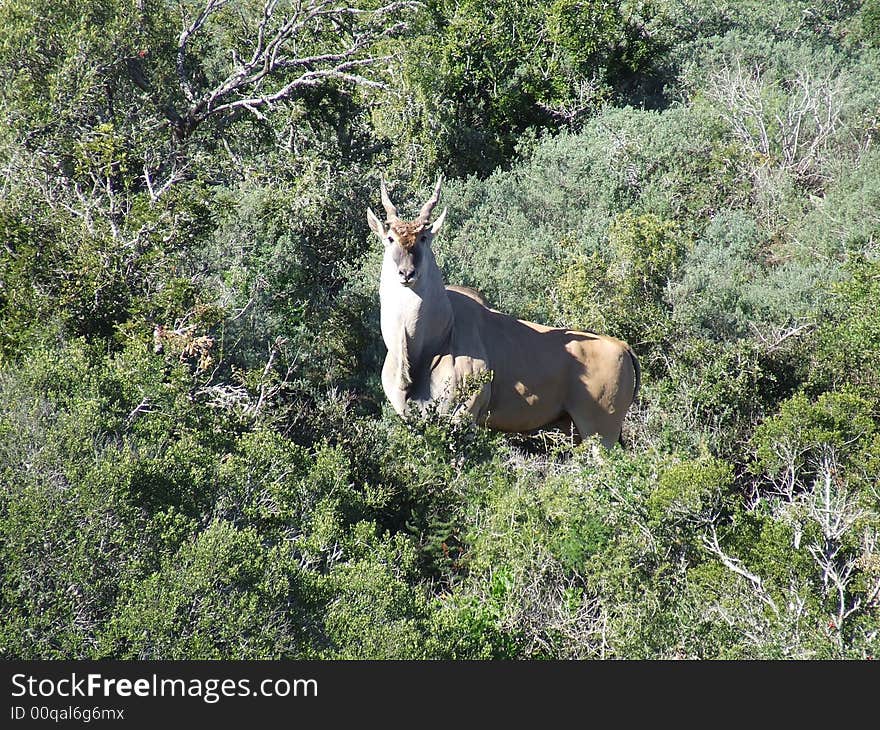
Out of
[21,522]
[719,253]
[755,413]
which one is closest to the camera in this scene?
[21,522]

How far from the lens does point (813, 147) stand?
16.8m

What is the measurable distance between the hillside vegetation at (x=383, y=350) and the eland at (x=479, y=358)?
453 millimetres

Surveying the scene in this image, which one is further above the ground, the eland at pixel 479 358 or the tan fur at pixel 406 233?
the tan fur at pixel 406 233

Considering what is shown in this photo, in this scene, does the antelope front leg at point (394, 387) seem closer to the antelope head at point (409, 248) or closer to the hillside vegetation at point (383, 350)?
the hillside vegetation at point (383, 350)

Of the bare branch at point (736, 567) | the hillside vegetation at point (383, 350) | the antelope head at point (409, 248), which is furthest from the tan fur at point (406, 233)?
the bare branch at point (736, 567)

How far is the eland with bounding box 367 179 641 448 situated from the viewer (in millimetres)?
9672

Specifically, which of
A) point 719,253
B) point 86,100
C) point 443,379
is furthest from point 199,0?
point 443,379

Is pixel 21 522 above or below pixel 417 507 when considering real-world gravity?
above

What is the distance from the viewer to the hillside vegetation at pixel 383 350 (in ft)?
21.7

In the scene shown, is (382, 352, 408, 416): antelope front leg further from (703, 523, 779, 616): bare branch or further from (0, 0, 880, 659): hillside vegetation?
(703, 523, 779, 616): bare branch

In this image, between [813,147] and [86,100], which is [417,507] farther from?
[813,147]

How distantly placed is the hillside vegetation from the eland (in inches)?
17.8

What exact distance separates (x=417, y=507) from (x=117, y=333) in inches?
101

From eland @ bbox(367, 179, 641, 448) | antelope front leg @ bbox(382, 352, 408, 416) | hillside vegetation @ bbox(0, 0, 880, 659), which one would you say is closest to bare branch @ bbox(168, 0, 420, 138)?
hillside vegetation @ bbox(0, 0, 880, 659)
